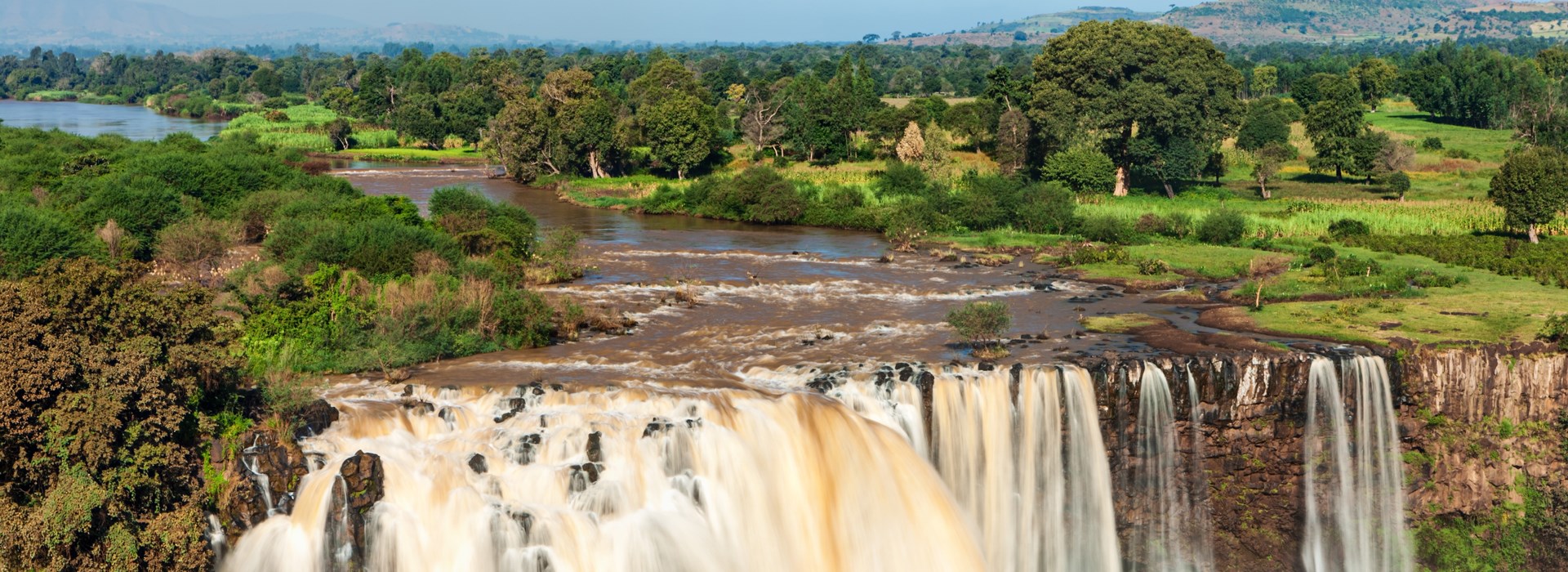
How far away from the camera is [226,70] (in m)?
192

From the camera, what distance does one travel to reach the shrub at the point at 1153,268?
39438mm

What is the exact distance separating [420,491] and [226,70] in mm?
192326

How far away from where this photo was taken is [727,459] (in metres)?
22.8

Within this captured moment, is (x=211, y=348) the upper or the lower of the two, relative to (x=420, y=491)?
upper

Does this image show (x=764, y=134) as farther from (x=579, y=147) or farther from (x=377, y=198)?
(x=377, y=198)

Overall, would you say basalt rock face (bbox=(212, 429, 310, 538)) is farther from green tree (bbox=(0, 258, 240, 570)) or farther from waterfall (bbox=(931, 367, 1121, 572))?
waterfall (bbox=(931, 367, 1121, 572))

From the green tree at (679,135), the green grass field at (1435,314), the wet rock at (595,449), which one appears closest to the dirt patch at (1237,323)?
the green grass field at (1435,314)

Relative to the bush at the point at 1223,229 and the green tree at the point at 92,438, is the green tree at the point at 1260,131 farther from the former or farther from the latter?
the green tree at the point at 92,438

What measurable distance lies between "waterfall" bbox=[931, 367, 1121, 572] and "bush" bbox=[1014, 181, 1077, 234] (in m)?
25.2

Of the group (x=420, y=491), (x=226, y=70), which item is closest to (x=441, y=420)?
(x=420, y=491)

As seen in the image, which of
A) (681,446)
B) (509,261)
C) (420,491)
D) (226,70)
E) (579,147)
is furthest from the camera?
(226,70)

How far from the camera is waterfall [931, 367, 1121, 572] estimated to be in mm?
24766

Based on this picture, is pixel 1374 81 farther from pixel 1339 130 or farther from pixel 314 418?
pixel 314 418

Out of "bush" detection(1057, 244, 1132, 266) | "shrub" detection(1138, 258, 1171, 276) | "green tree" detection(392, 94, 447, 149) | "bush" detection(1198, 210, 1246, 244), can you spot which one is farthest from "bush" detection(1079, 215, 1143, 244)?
"green tree" detection(392, 94, 447, 149)
